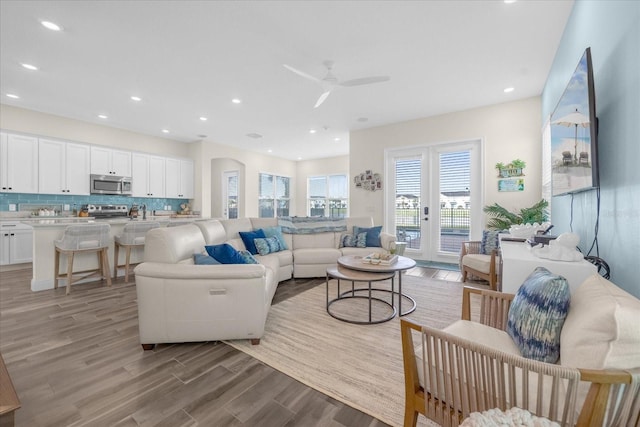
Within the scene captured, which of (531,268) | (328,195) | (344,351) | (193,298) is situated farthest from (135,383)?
(328,195)

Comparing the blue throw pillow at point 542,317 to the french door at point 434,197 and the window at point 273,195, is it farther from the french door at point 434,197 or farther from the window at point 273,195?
the window at point 273,195

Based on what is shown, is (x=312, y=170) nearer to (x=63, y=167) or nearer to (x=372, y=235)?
(x=372, y=235)

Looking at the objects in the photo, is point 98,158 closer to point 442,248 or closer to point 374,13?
point 374,13

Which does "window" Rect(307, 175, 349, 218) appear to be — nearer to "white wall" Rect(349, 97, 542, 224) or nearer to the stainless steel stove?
"white wall" Rect(349, 97, 542, 224)

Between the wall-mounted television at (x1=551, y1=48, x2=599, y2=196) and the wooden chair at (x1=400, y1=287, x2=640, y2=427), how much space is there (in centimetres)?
134

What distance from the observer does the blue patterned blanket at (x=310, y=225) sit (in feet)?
15.3

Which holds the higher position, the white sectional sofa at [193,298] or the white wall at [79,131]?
the white wall at [79,131]

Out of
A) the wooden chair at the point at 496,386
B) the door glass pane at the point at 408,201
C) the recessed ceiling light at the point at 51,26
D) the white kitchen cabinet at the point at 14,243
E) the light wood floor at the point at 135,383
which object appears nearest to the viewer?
the wooden chair at the point at 496,386

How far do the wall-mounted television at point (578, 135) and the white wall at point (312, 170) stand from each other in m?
6.98

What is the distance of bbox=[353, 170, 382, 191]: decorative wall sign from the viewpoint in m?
5.95

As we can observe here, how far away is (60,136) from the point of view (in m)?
5.30

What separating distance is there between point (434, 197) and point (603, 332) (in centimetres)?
485

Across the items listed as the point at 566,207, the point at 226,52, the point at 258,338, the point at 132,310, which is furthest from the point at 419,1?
the point at 132,310

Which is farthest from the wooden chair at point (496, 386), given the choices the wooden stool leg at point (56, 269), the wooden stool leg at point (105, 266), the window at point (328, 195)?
the window at point (328, 195)
